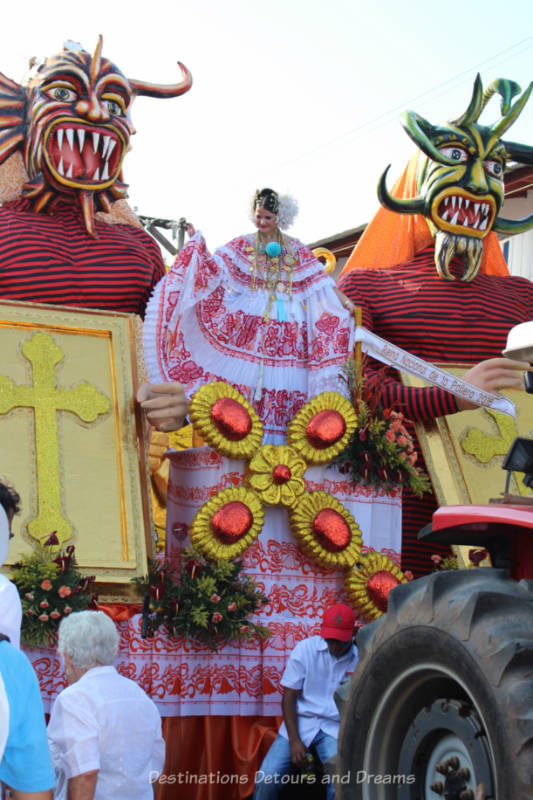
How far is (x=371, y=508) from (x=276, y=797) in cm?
154

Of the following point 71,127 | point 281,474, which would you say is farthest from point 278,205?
point 281,474

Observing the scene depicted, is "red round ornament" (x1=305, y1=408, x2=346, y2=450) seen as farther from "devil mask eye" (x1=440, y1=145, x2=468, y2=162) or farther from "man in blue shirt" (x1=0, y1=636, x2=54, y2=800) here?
"man in blue shirt" (x1=0, y1=636, x2=54, y2=800)

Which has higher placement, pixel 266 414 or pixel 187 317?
pixel 187 317

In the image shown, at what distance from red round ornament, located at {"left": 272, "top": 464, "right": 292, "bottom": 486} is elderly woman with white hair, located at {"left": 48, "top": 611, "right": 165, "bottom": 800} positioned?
1.66 meters

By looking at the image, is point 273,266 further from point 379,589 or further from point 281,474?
point 379,589

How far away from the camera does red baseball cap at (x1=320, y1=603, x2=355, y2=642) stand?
4.71m

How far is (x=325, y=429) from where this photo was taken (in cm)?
527

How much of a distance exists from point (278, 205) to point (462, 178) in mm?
1223

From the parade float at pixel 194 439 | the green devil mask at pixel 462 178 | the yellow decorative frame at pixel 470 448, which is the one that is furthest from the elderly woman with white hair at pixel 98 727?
the green devil mask at pixel 462 178

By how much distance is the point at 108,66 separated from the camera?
18.8 ft

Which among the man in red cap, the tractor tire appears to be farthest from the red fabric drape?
the tractor tire

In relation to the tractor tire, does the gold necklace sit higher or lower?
higher

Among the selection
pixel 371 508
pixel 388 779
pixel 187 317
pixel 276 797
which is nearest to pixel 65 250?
pixel 187 317

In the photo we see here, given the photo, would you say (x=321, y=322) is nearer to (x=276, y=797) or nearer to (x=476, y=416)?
(x=476, y=416)
